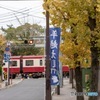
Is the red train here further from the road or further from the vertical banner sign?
the vertical banner sign

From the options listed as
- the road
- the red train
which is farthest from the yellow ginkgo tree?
the red train

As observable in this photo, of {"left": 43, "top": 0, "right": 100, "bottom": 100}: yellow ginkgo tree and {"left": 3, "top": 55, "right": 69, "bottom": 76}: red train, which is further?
{"left": 3, "top": 55, "right": 69, "bottom": 76}: red train

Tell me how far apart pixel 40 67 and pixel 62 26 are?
5204 centimetres

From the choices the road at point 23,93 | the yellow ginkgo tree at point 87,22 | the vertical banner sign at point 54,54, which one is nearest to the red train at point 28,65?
the road at point 23,93

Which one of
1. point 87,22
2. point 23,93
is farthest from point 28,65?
point 87,22

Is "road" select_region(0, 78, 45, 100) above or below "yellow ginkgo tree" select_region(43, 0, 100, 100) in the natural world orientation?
below

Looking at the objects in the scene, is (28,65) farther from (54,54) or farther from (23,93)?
(54,54)

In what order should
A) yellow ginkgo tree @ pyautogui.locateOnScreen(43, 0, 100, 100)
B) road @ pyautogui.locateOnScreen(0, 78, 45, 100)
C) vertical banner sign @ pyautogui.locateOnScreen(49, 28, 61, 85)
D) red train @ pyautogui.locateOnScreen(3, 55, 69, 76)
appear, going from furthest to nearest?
red train @ pyautogui.locateOnScreen(3, 55, 69, 76), road @ pyautogui.locateOnScreen(0, 78, 45, 100), vertical banner sign @ pyautogui.locateOnScreen(49, 28, 61, 85), yellow ginkgo tree @ pyautogui.locateOnScreen(43, 0, 100, 100)

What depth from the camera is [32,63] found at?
68.4 metres

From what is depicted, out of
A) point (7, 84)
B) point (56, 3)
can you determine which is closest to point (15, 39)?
point (7, 84)

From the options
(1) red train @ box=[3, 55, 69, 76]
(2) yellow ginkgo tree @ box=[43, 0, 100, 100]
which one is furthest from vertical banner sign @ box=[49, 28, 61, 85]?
(1) red train @ box=[3, 55, 69, 76]

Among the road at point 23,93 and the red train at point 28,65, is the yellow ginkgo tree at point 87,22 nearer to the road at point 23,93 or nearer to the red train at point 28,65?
the road at point 23,93

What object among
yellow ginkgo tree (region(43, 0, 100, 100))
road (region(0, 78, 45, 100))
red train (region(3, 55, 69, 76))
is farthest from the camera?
red train (region(3, 55, 69, 76))

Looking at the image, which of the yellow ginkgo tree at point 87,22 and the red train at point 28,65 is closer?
the yellow ginkgo tree at point 87,22
